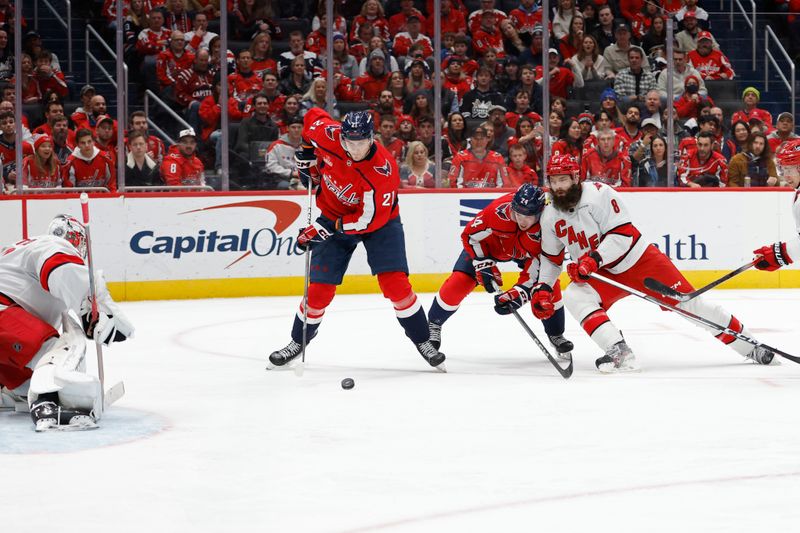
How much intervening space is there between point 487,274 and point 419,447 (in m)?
1.83

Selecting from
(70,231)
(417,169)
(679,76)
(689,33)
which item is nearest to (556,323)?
(70,231)

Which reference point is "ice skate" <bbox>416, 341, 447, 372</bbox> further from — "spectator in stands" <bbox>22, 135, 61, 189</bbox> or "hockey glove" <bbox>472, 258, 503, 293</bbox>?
"spectator in stands" <bbox>22, 135, 61, 189</bbox>

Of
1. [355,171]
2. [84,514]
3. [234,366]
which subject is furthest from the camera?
[234,366]

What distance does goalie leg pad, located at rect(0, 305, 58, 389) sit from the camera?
411 centimetres

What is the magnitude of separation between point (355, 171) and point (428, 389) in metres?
1.04

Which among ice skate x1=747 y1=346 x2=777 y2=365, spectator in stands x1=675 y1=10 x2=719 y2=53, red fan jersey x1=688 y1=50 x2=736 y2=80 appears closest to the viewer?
ice skate x1=747 y1=346 x2=777 y2=365

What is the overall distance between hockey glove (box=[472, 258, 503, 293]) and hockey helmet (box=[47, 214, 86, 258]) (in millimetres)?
1936

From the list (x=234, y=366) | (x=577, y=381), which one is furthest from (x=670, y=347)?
(x=234, y=366)

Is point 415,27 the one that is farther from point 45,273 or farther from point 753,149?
point 45,273

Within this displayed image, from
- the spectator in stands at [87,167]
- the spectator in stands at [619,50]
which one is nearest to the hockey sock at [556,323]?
the spectator in stands at [87,167]

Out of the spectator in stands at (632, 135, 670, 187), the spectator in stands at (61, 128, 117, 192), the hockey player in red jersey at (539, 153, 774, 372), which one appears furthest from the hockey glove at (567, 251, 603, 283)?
the spectator in stands at (61, 128, 117, 192)

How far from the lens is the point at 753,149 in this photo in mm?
9562

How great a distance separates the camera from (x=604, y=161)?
9.33 metres

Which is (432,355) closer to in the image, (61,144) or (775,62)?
(61,144)
